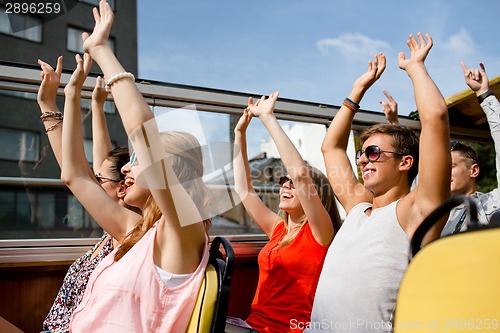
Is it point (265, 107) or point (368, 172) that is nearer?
point (368, 172)

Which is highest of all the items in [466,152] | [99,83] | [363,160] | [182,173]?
[99,83]

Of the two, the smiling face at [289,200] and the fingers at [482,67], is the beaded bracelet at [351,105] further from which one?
the fingers at [482,67]

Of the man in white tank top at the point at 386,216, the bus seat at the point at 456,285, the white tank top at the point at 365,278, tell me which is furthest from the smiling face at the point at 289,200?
the bus seat at the point at 456,285

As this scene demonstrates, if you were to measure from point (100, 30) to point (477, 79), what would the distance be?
2.24m

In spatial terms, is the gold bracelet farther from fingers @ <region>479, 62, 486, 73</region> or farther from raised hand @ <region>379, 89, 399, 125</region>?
fingers @ <region>479, 62, 486, 73</region>

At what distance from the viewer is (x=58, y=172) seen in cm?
313

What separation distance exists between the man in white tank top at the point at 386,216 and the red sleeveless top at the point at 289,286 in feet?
0.87

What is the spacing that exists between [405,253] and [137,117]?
3.69 ft

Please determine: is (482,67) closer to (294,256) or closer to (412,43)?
(412,43)

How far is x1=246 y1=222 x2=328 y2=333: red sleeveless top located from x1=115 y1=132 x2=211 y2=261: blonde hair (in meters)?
0.75

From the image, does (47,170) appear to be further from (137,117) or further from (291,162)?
(137,117)

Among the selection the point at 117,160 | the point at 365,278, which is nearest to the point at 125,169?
the point at 117,160

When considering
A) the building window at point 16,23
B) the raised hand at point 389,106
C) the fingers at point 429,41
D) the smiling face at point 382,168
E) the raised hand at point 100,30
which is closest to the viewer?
the raised hand at point 100,30

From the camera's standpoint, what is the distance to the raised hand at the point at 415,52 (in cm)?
193
